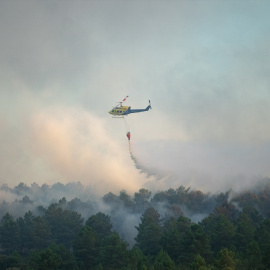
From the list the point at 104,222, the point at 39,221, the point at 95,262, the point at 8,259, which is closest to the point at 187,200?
the point at 104,222

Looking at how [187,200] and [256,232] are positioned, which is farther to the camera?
[187,200]

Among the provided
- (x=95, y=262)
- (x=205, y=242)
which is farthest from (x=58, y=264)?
(x=205, y=242)

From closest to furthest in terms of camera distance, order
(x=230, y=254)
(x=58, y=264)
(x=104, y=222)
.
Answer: (x=230, y=254) < (x=58, y=264) < (x=104, y=222)

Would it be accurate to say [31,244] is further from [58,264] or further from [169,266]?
[169,266]

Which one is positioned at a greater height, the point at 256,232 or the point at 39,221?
the point at 39,221

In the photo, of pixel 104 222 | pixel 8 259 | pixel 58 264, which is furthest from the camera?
pixel 104 222

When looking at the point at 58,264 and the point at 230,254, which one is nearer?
the point at 230,254

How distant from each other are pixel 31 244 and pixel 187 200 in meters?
97.8

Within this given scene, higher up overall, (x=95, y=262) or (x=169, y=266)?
(x=95, y=262)

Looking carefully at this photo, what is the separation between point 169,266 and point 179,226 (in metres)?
35.0

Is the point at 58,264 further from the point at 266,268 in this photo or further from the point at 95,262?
the point at 266,268

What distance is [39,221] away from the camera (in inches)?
4803

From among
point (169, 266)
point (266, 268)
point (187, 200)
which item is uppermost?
point (187, 200)

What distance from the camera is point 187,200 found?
7530 inches
